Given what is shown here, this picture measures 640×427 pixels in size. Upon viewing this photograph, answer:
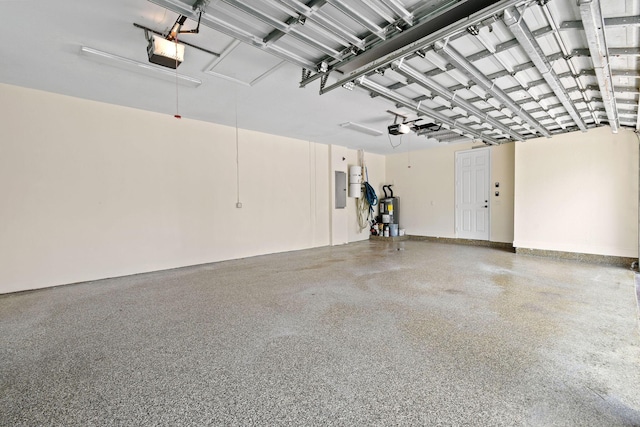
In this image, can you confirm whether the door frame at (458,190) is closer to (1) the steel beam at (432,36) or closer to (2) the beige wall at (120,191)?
(2) the beige wall at (120,191)

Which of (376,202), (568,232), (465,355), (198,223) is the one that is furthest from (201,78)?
(568,232)

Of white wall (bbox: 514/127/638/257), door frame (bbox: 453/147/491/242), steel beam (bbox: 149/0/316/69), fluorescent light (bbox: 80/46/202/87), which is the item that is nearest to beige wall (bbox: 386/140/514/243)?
door frame (bbox: 453/147/491/242)

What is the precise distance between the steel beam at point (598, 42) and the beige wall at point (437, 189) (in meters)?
3.78

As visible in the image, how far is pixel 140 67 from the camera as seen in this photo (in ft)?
11.7

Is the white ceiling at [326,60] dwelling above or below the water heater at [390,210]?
above

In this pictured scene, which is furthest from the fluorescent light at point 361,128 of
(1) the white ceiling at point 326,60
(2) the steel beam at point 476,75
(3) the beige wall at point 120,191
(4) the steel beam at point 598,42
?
(4) the steel beam at point 598,42

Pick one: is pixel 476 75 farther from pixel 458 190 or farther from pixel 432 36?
pixel 458 190

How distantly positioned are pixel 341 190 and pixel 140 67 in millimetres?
5887

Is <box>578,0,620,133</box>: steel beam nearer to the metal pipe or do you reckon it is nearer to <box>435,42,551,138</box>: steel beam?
the metal pipe

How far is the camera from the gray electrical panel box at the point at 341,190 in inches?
336

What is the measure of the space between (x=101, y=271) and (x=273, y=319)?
356 cm

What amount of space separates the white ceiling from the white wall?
1.89ft

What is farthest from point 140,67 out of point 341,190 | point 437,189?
point 437,189

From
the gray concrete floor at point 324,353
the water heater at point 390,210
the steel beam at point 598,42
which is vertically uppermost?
the steel beam at point 598,42
